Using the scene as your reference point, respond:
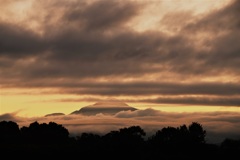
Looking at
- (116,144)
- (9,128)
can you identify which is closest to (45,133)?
(9,128)

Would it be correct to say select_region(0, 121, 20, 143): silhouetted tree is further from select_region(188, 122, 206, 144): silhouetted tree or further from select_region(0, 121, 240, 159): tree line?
select_region(188, 122, 206, 144): silhouetted tree

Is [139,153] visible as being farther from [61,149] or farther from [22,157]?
[22,157]

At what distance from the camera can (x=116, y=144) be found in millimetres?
126375

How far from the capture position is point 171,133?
163 m

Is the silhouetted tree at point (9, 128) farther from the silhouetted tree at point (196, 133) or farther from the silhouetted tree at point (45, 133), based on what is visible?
the silhouetted tree at point (196, 133)

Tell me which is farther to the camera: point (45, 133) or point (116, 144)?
point (45, 133)

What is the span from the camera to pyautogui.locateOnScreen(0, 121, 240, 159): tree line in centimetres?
11856

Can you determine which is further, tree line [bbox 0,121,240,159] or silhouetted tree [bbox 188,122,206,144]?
silhouetted tree [bbox 188,122,206,144]

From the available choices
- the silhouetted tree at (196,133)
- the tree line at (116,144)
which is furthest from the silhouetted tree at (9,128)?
the silhouetted tree at (196,133)

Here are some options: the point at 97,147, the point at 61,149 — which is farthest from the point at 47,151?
the point at 97,147

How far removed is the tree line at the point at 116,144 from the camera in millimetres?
118562

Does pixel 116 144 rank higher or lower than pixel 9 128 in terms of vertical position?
lower

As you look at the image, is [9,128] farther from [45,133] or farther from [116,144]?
[116,144]

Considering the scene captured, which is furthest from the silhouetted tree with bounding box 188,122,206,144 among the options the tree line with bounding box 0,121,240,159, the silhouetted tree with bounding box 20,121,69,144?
the silhouetted tree with bounding box 20,121,69,144
